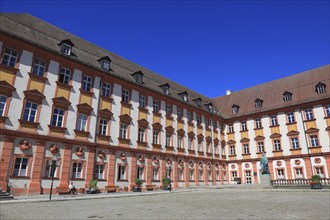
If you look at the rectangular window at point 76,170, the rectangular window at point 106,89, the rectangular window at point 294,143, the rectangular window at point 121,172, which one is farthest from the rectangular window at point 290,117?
the rectangular window at point 76,170

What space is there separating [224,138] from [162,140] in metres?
16.4

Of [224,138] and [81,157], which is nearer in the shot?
[81,157]

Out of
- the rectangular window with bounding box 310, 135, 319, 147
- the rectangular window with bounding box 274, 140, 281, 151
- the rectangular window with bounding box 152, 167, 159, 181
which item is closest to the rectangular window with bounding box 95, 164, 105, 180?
the rectangular window with bounding box 152, 167, 159, 181

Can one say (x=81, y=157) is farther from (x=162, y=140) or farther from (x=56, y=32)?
(x=56, y=32)

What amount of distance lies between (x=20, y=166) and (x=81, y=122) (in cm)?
618

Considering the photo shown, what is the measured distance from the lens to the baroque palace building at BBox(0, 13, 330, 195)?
19.2m

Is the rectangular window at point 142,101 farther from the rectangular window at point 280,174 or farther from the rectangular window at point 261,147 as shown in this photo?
the rectangular window at point 280,174

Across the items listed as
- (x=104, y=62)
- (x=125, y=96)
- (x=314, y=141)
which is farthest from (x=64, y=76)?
(x=314, y=141)

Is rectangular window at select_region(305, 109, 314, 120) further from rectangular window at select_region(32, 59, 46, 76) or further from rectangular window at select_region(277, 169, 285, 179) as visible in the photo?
rectangular window at select_region(32, 59, 46, 76)

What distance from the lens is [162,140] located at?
3041 cm

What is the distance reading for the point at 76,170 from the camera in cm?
2150

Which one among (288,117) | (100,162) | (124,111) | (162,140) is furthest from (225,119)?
(100,162)

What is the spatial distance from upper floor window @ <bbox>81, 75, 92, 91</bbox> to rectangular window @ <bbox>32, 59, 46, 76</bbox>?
3.73 m

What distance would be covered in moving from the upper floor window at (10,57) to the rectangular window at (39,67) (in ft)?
4.80
